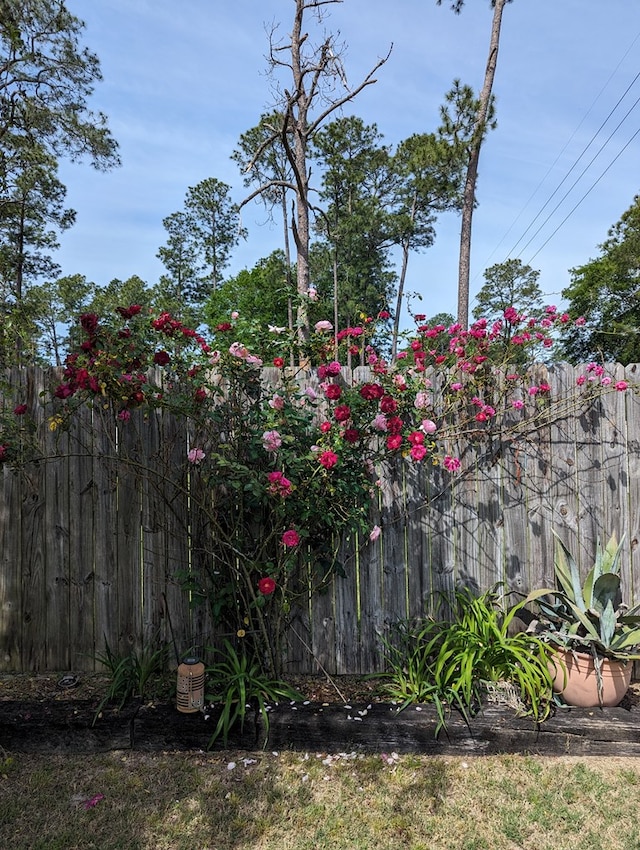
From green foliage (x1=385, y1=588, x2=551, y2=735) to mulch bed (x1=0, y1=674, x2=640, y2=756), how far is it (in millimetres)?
90

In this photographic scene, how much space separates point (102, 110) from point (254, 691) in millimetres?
14727

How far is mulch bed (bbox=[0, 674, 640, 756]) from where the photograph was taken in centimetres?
253

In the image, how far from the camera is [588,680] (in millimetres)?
2746

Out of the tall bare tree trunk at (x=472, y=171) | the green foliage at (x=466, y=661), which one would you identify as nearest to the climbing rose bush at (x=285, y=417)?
the green foliage at (x=466, y=661)

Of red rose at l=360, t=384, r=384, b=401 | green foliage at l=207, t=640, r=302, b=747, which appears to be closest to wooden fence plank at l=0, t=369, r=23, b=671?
green foliage at l=207, t=640, r=302, b=747

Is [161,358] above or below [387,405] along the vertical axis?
above

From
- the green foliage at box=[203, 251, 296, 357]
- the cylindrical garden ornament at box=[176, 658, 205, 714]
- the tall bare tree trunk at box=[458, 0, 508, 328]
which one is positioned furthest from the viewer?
the green foliage at box=[203, 251, 296, 357]

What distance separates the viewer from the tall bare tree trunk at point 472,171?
37.4ft

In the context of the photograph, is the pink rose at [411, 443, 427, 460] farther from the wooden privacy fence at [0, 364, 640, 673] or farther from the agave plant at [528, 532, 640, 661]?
the agave plant at [528, 532, 640, 661]

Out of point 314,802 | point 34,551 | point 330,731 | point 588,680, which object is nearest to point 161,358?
point 34,551

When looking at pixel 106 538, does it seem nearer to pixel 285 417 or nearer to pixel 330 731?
pixel 285 417

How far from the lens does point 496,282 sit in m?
29.1

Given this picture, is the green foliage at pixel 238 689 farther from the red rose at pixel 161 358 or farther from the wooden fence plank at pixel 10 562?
the red rose at pixel 161 358

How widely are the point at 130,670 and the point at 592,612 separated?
240cm
